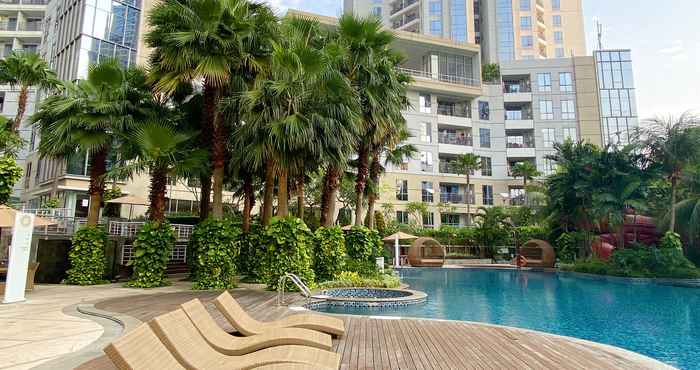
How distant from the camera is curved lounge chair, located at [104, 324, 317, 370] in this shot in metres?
2.59

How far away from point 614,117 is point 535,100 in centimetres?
1042

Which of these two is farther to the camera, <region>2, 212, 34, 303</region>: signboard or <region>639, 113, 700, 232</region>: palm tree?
<region>639, 113, 700, 232</region>: palm tree

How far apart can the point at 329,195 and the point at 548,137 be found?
119 feet

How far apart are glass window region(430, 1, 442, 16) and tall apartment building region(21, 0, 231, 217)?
35.3m

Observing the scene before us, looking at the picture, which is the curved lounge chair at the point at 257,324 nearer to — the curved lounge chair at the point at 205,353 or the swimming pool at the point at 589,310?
the curved lounge chair at the point at 205,353

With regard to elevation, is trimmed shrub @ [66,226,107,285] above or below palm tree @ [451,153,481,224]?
below

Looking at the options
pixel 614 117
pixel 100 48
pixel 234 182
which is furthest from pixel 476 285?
pixel 614 117

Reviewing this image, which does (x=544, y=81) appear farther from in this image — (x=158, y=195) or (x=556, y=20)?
(x=158, y=195)

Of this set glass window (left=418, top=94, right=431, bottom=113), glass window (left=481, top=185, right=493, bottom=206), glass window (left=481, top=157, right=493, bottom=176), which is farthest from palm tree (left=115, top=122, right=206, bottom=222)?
glass window (left=481, top=157, right=493, bottom=176)

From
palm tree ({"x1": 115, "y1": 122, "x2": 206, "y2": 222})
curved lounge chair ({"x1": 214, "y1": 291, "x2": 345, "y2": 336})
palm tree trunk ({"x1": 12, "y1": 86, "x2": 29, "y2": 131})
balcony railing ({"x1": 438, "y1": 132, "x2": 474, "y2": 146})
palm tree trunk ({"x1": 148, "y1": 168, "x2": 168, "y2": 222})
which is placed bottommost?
curved lounge chair ({"x1": 214, "y1": 291, "x2": 345, "y2": 336})

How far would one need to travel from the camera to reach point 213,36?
39.3 ft

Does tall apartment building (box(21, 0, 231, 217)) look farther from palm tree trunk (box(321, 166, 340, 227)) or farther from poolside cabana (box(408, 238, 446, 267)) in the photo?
poolside cabana (box(408, 238, 446, 267))

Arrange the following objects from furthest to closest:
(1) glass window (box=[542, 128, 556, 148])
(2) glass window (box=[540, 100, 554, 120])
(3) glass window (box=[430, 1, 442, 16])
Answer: (3) glass window (box=[430, 1, 442, 16])
(2) glass window (box=[540, 100, 554, 120])
(1) glass window (box=[542, 128, 556, 148])

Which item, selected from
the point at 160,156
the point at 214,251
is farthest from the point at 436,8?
the point at 214,251
